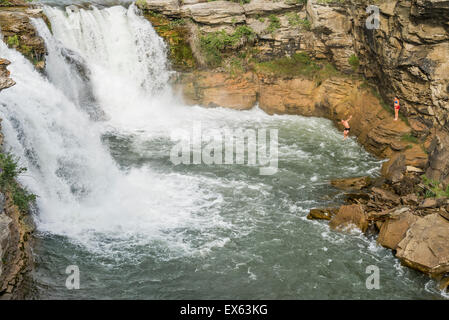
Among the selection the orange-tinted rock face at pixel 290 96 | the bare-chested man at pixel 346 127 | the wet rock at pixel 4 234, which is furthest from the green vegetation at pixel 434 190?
the wet rock at pixel 4 234

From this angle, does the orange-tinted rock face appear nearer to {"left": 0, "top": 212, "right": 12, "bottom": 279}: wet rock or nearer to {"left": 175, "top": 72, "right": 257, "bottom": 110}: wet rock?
{"left": 175, "top": 72, "right": 257, "bottom": 110}: wet rock

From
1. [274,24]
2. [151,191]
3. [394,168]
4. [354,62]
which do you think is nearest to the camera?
[151,191]

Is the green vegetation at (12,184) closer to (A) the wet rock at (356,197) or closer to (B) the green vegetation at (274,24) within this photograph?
(A) the wet rock at (356,197)

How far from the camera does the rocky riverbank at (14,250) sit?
8.16 m

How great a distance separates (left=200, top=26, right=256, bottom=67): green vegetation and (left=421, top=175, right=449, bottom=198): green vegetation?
11178 millimetres

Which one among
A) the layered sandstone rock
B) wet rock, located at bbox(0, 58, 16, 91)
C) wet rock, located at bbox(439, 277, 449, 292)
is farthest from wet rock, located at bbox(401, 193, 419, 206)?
the layered sandstone rock

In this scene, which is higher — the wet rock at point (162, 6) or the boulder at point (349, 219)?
the wet rock at point (162, 6)

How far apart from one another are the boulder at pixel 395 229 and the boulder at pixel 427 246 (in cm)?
21

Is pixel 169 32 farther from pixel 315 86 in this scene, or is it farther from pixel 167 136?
pixel 315 86

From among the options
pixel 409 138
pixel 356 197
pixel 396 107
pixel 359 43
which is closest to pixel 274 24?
pixel 359 43

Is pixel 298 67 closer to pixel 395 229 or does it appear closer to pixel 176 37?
pixel 176 37

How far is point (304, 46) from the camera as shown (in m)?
19.9

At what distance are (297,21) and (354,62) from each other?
344 cm

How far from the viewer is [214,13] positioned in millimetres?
20203
